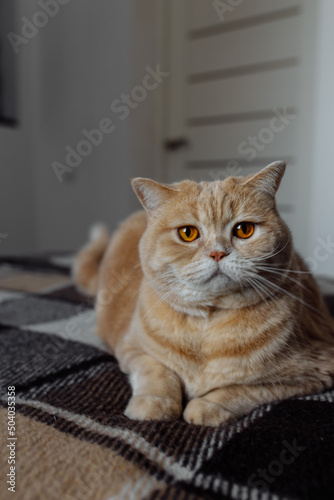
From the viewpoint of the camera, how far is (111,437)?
0.58m

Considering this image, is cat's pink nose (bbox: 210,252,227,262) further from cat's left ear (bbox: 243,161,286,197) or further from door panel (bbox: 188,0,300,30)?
door panel (bbox: 188,0,300,30)

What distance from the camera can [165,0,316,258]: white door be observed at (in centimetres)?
283

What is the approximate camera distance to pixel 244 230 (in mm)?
769

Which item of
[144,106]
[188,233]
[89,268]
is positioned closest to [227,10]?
[144,106]

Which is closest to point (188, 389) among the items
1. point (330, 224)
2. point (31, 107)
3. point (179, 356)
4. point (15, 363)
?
point (179, 356)

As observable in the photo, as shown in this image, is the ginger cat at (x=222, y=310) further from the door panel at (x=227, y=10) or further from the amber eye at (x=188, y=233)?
the door panel at (x=227, y=10)

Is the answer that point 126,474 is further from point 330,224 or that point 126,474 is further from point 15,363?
point 330,224

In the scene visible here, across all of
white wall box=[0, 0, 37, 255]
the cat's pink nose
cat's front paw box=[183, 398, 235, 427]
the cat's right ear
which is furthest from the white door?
cat's front paw box=[183, 398, 235, 427]

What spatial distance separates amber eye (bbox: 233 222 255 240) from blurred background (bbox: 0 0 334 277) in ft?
6.53

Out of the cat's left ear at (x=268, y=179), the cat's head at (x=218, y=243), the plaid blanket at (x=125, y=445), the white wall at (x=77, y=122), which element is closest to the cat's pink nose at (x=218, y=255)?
the cat's head at (x=218, y=243)

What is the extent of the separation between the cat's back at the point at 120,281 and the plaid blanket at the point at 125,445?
0.16 m

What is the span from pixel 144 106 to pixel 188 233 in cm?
268

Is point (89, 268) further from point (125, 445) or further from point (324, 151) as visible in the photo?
point (324, 151)

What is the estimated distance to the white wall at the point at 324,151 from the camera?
8.01 feet
